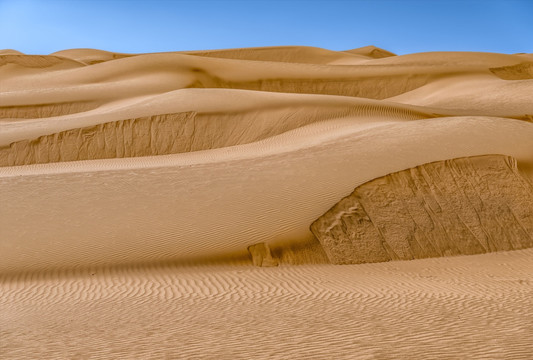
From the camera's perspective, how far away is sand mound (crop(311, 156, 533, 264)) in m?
13.1

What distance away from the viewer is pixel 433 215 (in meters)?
14.0

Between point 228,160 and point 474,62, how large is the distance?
33.0 metres

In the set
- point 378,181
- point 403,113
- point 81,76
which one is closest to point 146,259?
point 378,181

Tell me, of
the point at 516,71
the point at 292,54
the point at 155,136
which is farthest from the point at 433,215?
the point at 292,54

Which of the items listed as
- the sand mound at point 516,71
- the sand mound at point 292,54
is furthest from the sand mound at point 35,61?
the sand mound at point 516,71

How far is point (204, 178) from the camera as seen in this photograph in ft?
52.0

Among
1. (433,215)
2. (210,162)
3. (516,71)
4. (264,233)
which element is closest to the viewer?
(264,233)

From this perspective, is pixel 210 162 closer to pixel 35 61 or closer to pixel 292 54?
pixel 35 61

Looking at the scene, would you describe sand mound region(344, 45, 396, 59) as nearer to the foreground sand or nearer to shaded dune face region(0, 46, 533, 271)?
shaded dune face region(0, 46, 533, 271)

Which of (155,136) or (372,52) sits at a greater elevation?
(372,52)

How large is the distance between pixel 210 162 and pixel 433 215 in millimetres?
7116

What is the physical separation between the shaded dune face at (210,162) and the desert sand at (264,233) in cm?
6

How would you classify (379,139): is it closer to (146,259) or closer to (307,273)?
(307,273)

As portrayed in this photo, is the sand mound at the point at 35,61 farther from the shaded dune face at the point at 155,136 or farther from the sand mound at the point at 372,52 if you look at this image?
the sand mound at the point at 372,52
